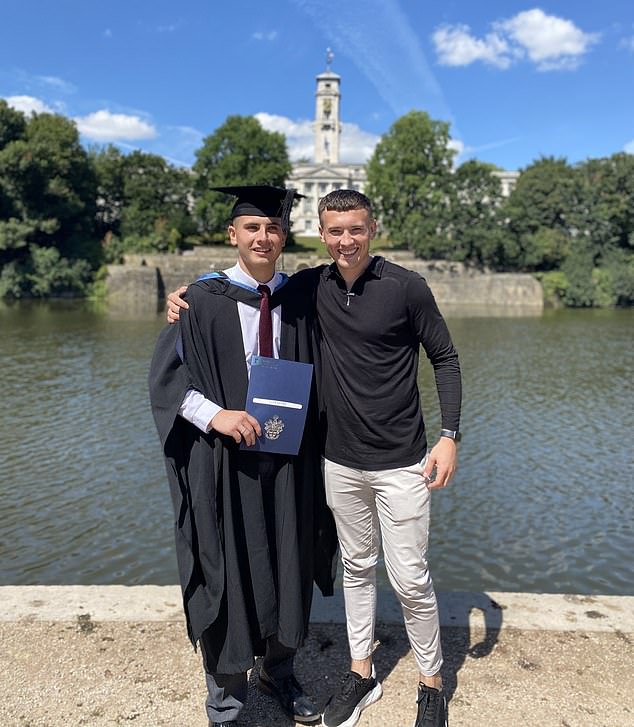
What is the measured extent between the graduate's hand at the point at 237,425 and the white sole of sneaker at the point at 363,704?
129 cm

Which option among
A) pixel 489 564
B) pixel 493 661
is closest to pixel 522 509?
pixel 489 564

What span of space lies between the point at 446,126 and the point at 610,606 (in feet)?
177

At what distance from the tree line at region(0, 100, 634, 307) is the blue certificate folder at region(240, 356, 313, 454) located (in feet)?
131

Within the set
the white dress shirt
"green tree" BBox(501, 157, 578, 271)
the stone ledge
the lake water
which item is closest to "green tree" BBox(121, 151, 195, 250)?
"green tree" BBox(501, 157, 578, 271)

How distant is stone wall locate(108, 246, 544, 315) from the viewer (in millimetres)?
40438

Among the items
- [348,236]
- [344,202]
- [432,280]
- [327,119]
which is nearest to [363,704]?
[348,236]

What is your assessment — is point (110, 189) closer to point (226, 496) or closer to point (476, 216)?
point (476, 216)

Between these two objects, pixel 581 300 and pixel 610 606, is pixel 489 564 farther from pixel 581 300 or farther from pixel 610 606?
pixel 581 300

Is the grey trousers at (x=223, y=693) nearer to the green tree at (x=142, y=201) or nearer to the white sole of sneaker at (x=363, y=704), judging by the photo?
the white sole of sneaker at (x=363, y=704)

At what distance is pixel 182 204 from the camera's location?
5256 cm

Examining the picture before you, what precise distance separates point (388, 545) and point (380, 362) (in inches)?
33.0

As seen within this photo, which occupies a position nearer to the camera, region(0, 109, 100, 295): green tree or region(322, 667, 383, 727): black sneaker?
Result: region(322, 667, 383, 727): black sneaker

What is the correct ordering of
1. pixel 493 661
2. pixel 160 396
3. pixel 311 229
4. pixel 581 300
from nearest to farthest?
pixel 160 396
pixel 493 661
pixel 581 300
pixel 311 229

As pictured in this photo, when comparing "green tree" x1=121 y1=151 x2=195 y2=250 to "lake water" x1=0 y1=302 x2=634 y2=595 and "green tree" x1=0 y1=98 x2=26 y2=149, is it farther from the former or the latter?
"lake water" x1=0 y1=302 x2=634 y2=595
